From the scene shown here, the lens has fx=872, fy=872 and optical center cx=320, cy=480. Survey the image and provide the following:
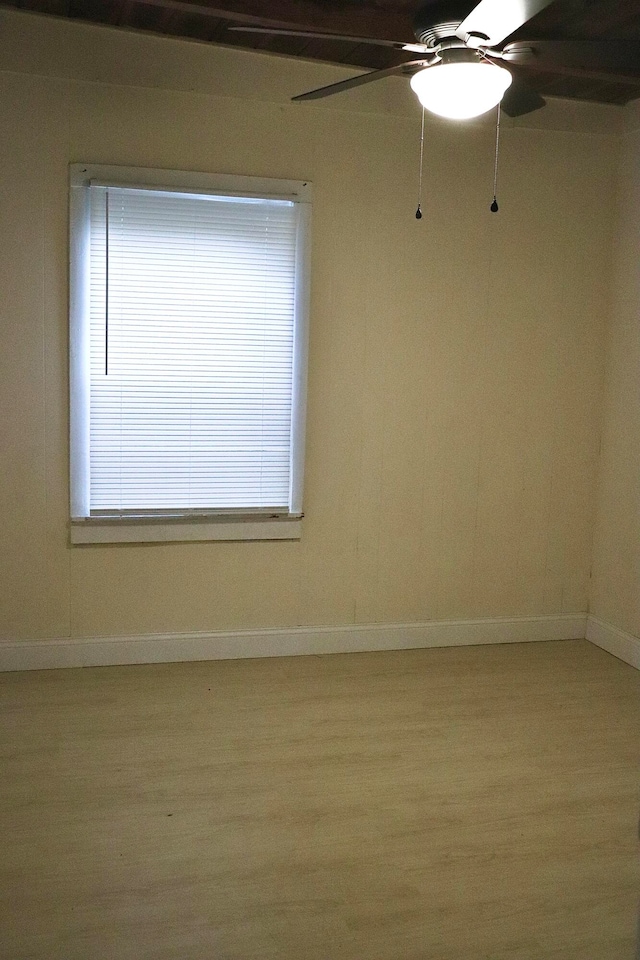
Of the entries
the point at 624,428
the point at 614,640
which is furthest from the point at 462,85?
the point at 614,640

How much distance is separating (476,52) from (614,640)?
10.3ft

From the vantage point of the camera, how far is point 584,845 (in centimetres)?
278

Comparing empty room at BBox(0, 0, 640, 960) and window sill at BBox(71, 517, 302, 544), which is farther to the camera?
window sill at BBox(71, 517, 302, 544)

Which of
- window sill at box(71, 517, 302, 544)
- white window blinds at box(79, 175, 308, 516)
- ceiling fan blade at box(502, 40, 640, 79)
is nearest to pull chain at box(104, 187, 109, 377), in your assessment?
white window blinds at box(79, 175, 308, 516)

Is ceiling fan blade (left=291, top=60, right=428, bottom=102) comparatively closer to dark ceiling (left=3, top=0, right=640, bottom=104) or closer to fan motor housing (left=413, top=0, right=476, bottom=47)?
fan motor housing (left=413, top=0, right=476, bottom=47)

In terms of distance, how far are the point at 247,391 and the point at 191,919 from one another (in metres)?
2.47

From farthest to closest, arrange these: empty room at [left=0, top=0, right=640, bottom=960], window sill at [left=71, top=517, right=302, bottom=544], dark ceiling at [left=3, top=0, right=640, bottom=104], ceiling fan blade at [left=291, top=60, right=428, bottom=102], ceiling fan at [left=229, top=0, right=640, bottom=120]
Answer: window sill at [left=71, top=517, right=302, bottom=544], dark ceiling at [left=3, top=0, right=640, bottom=104], empty room at [left=0, top=0, right=640, bottom=960], ceiling fan blade at [left=291, top=60, right=428, bottom=102], ceiling fan at [left=229, top=0, right=640, bottom=120]

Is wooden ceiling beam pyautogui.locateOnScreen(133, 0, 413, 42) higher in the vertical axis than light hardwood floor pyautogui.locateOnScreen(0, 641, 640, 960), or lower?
higher

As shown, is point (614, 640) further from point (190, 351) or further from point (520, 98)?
point (520, 98)

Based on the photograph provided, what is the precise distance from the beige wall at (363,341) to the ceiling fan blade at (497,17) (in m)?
1.81

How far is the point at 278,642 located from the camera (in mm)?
4379

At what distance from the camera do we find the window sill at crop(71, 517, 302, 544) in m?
4.07

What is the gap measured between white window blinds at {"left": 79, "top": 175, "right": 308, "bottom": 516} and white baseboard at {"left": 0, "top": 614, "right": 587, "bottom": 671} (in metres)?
0.64

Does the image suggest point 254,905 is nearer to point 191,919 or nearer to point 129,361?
point 191,919
